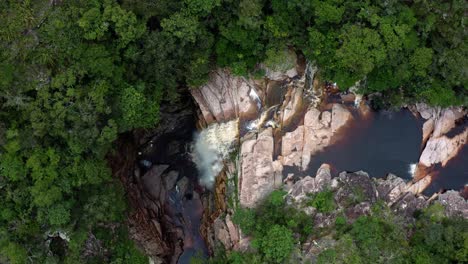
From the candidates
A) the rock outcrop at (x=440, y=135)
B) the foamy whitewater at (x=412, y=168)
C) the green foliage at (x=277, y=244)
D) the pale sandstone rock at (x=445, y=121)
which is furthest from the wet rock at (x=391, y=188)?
the green foliage at (x=277, y=244)

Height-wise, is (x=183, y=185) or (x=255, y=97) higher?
(x=255, y=97)

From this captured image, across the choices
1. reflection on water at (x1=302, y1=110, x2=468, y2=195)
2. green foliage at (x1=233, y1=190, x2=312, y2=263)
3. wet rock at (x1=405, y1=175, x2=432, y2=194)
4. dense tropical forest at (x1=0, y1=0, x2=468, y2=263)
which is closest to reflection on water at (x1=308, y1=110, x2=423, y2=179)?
reflection on water at (x1=302, y1=110, x2=468, y2=195)

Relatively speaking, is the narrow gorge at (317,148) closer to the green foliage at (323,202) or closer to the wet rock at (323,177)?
the wet rock at (323,177)

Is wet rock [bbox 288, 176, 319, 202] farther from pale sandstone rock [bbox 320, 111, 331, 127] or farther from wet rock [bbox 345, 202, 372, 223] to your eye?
pale sandstone rock [bbox 320, 111, 331, 127]

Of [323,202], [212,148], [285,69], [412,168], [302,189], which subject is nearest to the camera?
[323,202]

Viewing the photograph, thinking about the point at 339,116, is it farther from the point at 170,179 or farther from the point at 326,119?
the point at 170,179

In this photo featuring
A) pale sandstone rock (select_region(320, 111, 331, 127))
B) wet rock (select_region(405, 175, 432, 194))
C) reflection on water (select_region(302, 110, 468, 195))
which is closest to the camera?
wet rock (select_region(405, 175, 432, 194))

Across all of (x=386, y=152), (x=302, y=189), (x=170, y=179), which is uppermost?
(x=386, y=152)

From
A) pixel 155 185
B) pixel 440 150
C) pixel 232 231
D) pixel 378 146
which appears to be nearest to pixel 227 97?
pixel 232 231
